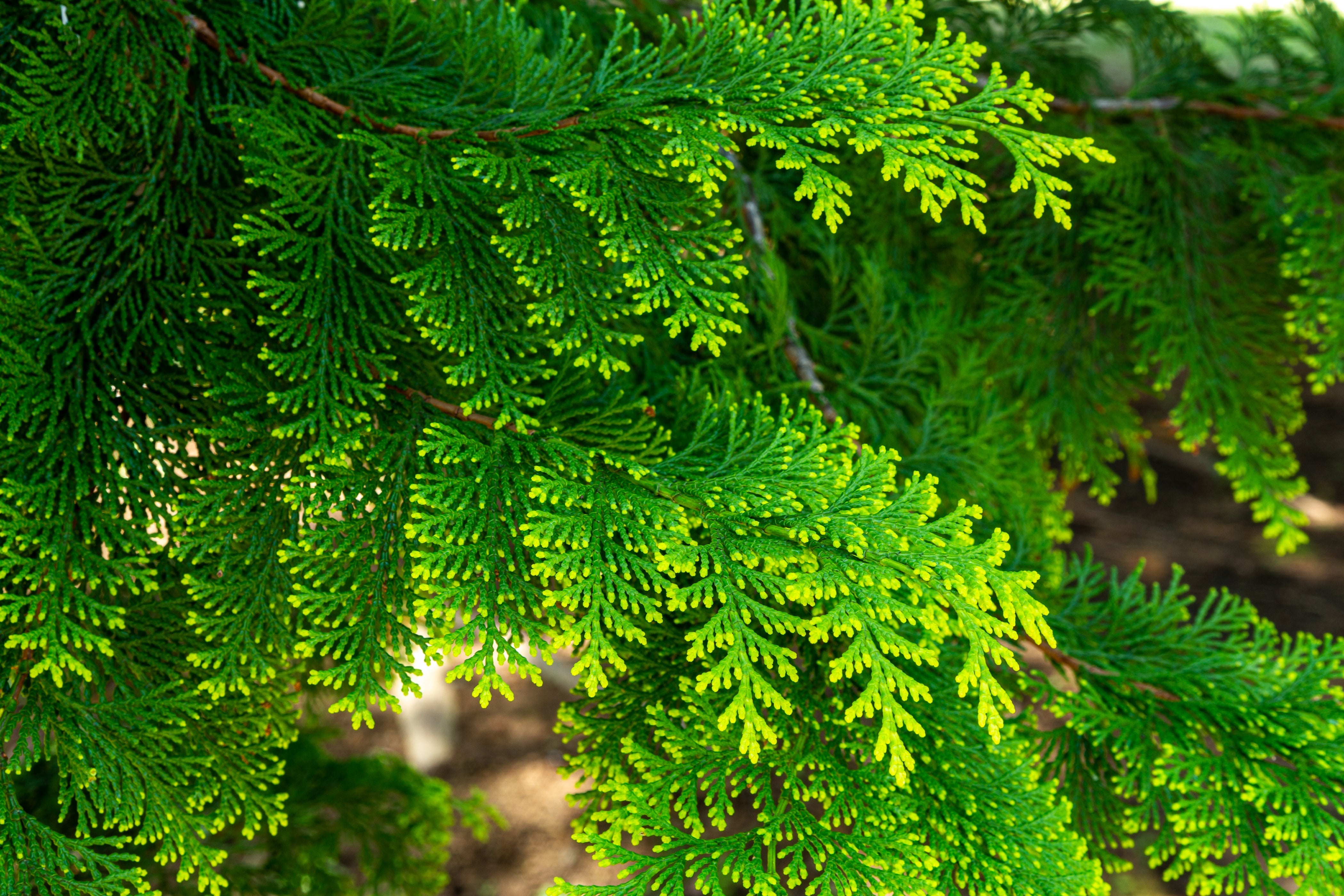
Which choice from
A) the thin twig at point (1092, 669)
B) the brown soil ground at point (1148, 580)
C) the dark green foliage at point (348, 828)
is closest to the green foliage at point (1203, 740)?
the thin twig at point (1092, 669)

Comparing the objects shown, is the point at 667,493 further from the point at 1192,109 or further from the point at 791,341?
the point at 1192,109

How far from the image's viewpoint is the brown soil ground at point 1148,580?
5219 millimetres

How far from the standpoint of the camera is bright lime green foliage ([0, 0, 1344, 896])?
1.17m

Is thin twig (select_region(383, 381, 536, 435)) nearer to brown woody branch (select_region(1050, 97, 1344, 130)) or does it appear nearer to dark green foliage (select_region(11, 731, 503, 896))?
brown woody branch (select_region(1050, 97, 1344, 130))

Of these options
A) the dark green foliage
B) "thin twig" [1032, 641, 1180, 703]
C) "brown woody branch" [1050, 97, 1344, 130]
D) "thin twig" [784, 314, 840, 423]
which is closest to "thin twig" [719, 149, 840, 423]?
"thin twig" [784, 314, 840, 423]

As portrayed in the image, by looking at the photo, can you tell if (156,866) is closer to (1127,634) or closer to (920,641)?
(920,641)

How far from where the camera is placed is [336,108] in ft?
4.52

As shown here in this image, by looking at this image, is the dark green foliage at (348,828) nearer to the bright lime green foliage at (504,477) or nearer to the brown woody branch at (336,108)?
the bright lime green foliage at (504,477)

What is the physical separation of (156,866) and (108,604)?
1.85m

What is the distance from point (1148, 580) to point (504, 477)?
6.84 meters

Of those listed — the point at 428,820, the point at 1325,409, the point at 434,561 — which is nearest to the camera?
the point at 434,561

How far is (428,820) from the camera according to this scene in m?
2.89

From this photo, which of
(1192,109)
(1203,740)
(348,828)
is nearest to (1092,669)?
(1203,740)

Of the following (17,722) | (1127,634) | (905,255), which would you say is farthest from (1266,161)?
(17,722)
